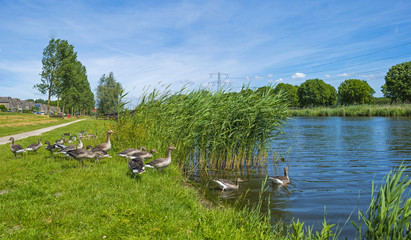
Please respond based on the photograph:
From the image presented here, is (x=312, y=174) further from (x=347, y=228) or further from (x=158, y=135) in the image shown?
(x=158, y=135)

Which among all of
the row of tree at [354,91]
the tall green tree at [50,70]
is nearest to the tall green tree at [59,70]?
the tall green tree at [50,70]

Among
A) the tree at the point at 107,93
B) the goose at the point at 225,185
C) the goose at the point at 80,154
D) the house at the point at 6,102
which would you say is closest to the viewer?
the goose at the point at 80,154

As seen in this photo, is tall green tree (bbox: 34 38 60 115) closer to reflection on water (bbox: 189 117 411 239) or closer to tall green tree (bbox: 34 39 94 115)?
tall green tree (bbox: 34 39 94 115)

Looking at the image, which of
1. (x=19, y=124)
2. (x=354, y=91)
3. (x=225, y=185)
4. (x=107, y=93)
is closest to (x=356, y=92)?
(x=354, y=91)

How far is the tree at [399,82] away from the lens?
239ft

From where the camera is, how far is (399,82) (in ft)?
241

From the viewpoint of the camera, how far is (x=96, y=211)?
5.93 m

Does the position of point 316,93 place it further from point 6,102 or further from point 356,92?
point 6,102

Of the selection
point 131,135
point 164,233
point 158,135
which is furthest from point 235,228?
point 131,135

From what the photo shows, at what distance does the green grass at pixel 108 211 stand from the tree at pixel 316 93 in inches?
4086

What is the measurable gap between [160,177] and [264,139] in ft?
22.6

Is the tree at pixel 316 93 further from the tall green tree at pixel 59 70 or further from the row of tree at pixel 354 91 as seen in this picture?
the tall green tree at pixel 59 70

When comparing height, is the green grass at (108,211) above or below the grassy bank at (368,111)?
below

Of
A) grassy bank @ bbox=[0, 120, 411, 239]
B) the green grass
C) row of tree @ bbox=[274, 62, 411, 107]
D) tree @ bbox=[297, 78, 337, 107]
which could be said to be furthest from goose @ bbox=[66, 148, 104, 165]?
tree @ bbox=[297, 78, 337, 107]
